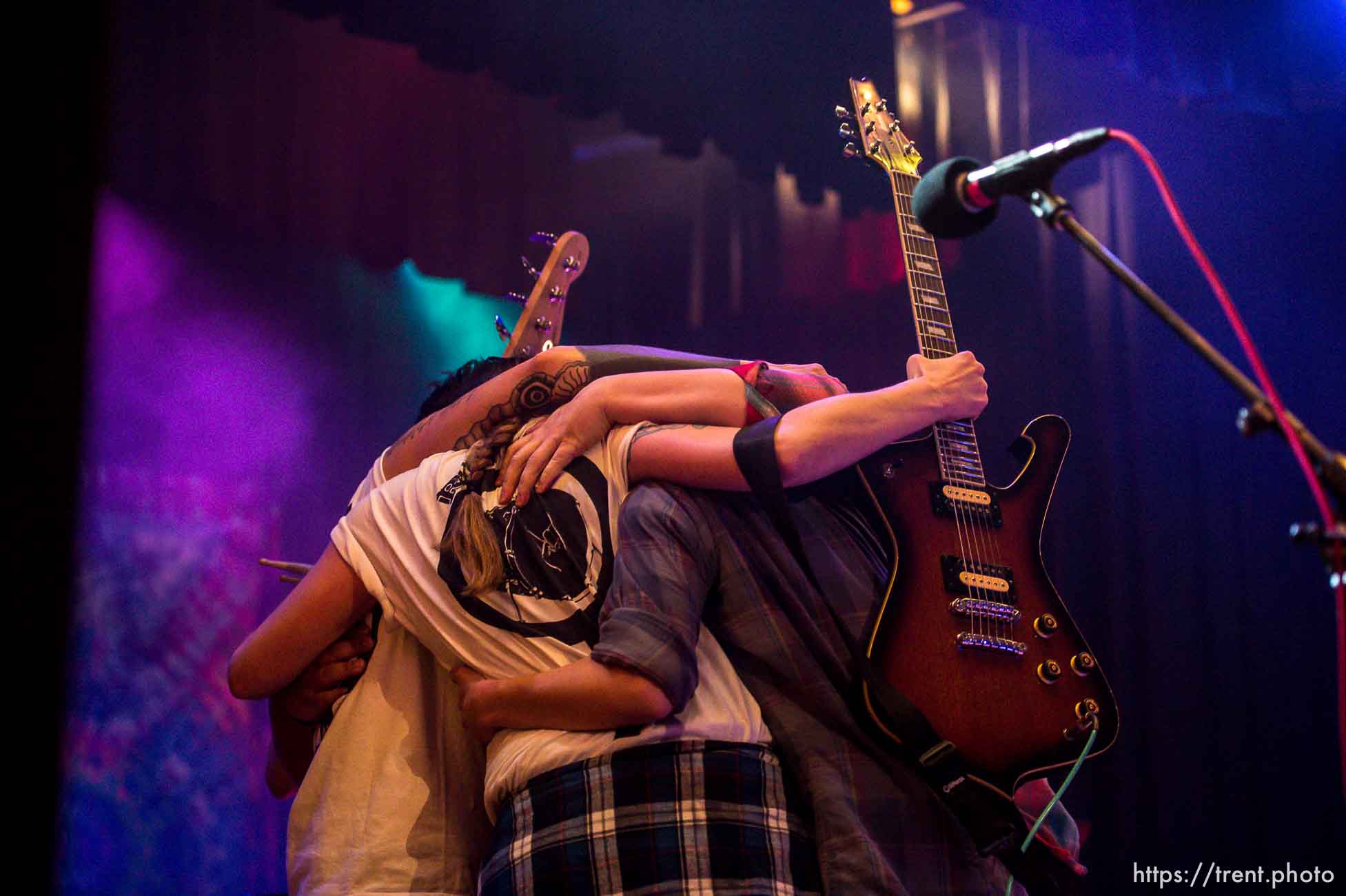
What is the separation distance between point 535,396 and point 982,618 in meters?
1.09

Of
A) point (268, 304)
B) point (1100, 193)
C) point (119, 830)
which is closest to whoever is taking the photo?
point (119, 830)

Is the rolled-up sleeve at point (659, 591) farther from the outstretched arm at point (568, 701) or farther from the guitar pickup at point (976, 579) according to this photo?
the guitar pickup at point (976, 579)

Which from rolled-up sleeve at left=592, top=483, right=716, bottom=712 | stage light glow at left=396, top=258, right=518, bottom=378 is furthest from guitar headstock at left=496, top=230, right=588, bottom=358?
rolled-up sleeve at left=592, top=483, right=716, bottom=712

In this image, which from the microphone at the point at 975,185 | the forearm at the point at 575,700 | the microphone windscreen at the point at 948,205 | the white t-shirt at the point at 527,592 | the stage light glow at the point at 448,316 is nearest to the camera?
the microphone at the point at 975,185

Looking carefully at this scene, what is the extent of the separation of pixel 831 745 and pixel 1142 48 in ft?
9.70

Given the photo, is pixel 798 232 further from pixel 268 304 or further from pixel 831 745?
pixel 831 745

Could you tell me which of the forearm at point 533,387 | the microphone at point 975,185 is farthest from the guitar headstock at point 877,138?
the microphone at point 975,185

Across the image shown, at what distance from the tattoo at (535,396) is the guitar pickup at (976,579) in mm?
950

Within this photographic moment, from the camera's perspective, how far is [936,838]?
6.14 feet

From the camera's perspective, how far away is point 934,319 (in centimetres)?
233

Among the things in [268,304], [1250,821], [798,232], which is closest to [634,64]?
[798,232]

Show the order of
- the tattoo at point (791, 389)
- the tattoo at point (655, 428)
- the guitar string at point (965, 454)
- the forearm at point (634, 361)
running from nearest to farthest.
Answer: the guitar string at point (965, 454) → the tattoo at point (655, 428) → the tattoo at point (791, 389) → the forearm at point (634, 361)

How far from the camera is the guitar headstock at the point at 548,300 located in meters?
3.30

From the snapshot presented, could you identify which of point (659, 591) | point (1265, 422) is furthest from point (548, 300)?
point (1265, 422)
